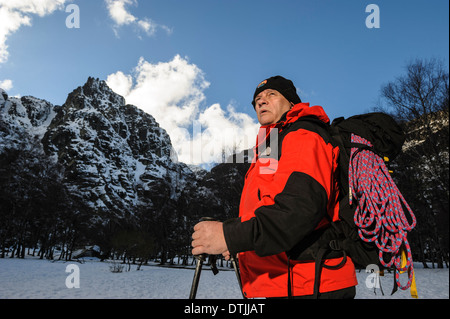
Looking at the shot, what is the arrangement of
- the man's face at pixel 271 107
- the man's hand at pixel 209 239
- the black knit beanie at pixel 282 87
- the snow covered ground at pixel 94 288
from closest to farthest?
the man's hand at pixel 209 239 → the man's face at pixel 271 107 → the black knit beanie at pixel 282 87 → the snow covered ground at pixel 94 288

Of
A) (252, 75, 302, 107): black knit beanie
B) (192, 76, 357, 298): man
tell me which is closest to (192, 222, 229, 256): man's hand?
(192, 76, 357, 298): man

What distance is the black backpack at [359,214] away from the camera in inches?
49.6

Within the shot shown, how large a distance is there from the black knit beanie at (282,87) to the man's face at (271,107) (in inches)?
1.5

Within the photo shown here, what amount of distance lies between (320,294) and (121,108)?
629 ft

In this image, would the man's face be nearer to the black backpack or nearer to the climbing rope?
the black backpack

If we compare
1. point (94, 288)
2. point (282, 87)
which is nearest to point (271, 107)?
point (282, 87)

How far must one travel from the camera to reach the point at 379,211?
1.26 meters

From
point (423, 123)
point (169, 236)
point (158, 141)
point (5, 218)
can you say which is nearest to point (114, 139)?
point (158, 141)

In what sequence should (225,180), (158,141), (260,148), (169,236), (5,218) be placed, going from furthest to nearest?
(158,141)
(169,236)
(225,180)
(5,218)
(260,148)

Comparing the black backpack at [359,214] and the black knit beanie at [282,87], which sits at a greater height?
the black knit beanie at [282,87]

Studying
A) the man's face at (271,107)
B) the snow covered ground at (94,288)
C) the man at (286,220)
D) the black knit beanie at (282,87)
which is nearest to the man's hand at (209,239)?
the man at (286,220)

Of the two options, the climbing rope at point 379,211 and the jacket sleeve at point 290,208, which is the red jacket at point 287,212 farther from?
the climbing rope at point 379,211
